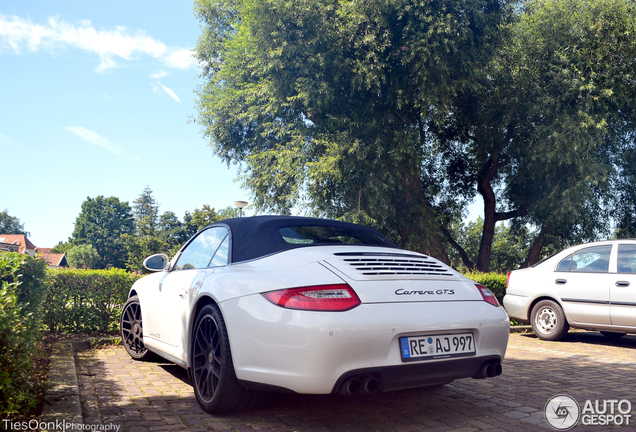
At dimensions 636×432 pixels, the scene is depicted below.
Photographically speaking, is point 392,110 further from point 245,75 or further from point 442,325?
point 442,325

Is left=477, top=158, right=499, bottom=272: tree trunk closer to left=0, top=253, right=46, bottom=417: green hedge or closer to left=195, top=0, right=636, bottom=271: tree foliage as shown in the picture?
left=195, top=0, right=636, bottom=271: tree foliage

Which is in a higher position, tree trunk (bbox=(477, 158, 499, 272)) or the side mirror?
tree trunk (bbox=(477, 158, 499, 272))

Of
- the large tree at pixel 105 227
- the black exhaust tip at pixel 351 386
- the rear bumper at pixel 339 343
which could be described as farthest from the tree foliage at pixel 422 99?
the large tree at pixel 105 227

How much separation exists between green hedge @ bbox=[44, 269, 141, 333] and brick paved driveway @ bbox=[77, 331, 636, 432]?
1.66 m

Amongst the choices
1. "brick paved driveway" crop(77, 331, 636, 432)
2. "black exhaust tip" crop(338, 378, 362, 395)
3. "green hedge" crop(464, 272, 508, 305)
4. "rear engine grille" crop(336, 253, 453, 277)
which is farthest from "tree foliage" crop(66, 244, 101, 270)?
"black exhaust tip" crop(338, 378, 362, 395)

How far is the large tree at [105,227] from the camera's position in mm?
107625

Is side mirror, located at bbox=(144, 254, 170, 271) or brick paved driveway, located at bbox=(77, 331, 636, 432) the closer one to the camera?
brick paved driveway, located at bbox=(77, 331, 636, 432)

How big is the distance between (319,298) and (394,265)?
78cm

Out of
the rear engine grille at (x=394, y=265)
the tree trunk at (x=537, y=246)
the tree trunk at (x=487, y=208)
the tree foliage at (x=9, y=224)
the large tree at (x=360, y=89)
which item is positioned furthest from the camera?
the tree foliage at (x=9, y=224)

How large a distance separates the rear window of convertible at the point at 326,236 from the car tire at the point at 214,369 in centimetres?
84

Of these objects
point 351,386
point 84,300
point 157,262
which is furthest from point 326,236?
point 84,300

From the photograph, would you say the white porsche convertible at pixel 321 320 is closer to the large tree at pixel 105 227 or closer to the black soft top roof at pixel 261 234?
the black soft top roof at pixel 261 234

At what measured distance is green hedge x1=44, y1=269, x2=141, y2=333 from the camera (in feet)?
24.6

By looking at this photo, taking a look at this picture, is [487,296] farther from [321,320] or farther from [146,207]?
[146,207]
